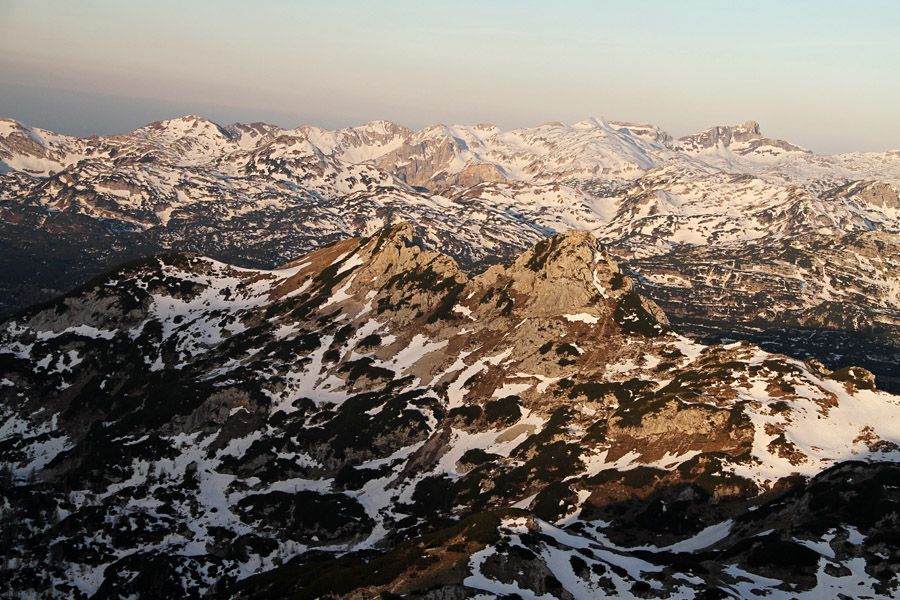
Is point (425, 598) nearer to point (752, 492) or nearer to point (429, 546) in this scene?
point (429, 546)

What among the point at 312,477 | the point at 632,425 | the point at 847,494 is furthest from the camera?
the point at 312,477

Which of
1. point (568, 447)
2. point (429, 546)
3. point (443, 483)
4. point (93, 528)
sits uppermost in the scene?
point (429, 546)

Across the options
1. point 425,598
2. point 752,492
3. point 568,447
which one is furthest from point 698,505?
point 425,598

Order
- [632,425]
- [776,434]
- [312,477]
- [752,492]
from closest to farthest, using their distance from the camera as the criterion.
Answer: [752,492]
[776,434]
[632,425]
[312,477]

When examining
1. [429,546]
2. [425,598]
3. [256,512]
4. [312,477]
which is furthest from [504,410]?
[425,598]

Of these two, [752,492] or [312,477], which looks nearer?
[752,492]

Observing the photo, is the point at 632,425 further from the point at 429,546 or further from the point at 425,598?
the point at 425,598

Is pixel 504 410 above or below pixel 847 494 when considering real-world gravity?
below

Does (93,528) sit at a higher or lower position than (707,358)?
lower

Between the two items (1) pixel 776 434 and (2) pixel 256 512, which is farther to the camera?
(2) pixel 256 512
